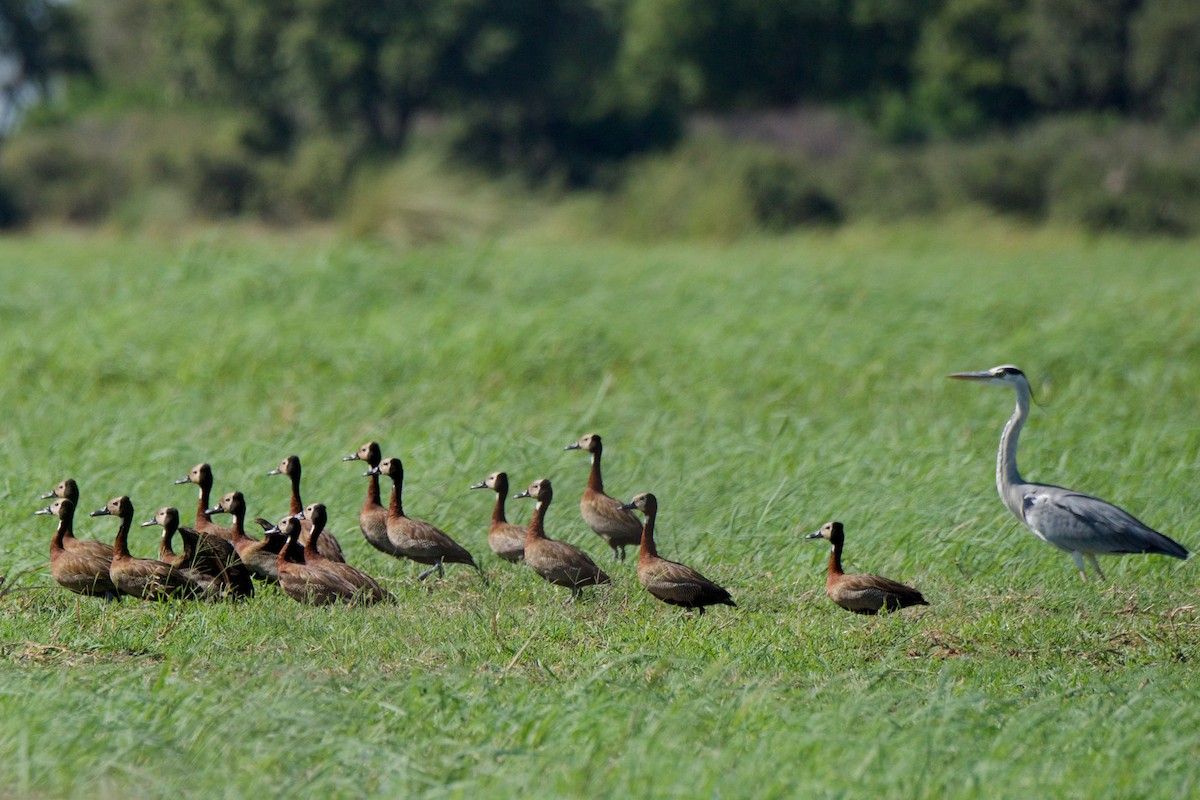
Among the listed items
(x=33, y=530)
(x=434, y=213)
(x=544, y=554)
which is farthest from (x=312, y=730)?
(x=434, y=213)

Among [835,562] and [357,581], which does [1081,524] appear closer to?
[835,562]

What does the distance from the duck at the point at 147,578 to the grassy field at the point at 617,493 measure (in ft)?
0.37

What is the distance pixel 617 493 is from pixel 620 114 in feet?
99.1

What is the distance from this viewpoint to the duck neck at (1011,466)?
7672mm

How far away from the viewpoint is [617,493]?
913cm

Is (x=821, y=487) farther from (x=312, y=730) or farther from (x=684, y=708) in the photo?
(x=312, y=730)

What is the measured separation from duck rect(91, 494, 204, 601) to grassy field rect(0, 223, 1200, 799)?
11 cm

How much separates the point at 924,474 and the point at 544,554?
3.12 metres

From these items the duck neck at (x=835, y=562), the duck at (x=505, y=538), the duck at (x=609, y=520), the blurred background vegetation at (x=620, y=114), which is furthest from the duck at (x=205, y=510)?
the blurred background vegetation at (x=620, y=114)

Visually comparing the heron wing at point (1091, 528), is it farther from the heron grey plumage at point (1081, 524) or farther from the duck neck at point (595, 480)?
the duck neck at point (595, 480)

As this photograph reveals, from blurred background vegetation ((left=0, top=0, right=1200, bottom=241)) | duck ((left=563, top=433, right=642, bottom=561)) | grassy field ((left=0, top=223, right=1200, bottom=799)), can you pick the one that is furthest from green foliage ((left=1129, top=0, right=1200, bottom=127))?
duck ((left=563, top=433, right=642, bottom=561))

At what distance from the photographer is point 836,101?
43.3 m

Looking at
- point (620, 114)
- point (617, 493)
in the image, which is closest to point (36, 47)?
point (620, 114)

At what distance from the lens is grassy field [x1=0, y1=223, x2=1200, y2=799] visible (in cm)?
490
